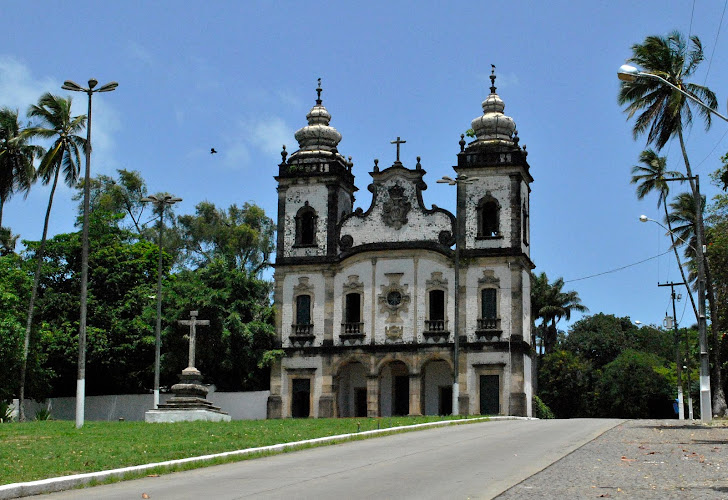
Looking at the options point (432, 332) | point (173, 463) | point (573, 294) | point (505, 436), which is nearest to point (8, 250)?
point (432, 332)

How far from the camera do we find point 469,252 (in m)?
48.6

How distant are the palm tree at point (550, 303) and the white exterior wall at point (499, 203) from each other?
897 inches

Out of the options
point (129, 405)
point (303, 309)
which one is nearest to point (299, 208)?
point (303, 309)

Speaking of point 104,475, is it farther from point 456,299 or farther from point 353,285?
point 353,285

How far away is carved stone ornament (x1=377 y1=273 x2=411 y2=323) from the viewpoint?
1933 inches

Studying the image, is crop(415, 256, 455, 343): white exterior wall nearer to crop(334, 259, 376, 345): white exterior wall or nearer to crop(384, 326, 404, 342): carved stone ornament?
crop(384, 326, 404, 342): carved stone ornament

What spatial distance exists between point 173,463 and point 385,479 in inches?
148

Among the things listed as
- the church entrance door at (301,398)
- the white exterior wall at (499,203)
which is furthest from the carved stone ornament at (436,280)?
the church entrance door at (301,398)

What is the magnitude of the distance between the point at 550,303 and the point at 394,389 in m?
25.0

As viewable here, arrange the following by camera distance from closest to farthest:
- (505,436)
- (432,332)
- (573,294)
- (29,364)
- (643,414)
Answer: (505,436)
(29,364)
(432,332)
(643,414)
(573,294)

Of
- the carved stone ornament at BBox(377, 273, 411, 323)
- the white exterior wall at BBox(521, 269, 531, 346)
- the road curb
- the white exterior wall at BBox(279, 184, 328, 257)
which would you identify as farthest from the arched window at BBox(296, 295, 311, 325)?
the road curb

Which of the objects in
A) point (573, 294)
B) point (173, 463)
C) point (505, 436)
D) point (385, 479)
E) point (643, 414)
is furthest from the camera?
point (573, 294)

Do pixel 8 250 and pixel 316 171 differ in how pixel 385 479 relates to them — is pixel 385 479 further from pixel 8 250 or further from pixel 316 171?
pixel 8 250

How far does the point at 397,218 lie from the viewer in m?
50.1
